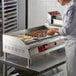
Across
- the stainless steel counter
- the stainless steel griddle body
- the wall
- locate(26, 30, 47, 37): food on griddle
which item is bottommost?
the stainless steel counter

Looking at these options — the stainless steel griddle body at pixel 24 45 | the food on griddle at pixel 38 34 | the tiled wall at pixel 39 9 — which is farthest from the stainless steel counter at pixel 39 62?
the tiled wall at pixel 39 9

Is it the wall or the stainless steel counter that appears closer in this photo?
the stainless steel counter

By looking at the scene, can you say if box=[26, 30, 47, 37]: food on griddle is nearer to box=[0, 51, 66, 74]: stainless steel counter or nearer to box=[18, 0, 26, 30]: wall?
box=[0, 51, 66, 74]: stainless steel counter

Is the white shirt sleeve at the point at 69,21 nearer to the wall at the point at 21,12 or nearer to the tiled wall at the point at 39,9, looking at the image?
the tiled wall at the point at 39,9

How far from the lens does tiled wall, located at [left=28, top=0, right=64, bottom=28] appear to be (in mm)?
2771

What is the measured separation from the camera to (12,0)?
2.89 metres

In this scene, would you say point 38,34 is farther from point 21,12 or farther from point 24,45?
point 21,12

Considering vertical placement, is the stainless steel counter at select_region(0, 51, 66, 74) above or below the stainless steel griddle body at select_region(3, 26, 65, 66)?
below

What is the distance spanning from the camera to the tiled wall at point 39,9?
9.09ft

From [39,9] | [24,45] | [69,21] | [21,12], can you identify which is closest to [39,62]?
[24,45]

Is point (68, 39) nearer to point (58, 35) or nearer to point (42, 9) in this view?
point (58, 35)

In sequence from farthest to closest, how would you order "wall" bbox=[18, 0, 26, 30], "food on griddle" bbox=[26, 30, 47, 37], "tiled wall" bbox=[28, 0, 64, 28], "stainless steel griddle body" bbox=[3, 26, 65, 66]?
"wall" bbox=[18, 0, 26, 30]
"tiled wall" bbox=[28, 0, 64, 28]
"food on griddle" bbox=[26, 30, 47, 37]
"stainless steel griddle body" bbox=[3, 26, 65, 66]

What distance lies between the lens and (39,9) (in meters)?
2.89

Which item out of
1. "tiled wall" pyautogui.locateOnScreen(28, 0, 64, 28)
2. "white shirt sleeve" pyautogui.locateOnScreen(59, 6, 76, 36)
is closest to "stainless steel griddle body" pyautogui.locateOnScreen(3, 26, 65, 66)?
"white shirt sleeve" pyautogui.locateOnScreen(59, 6, 76, 36)
